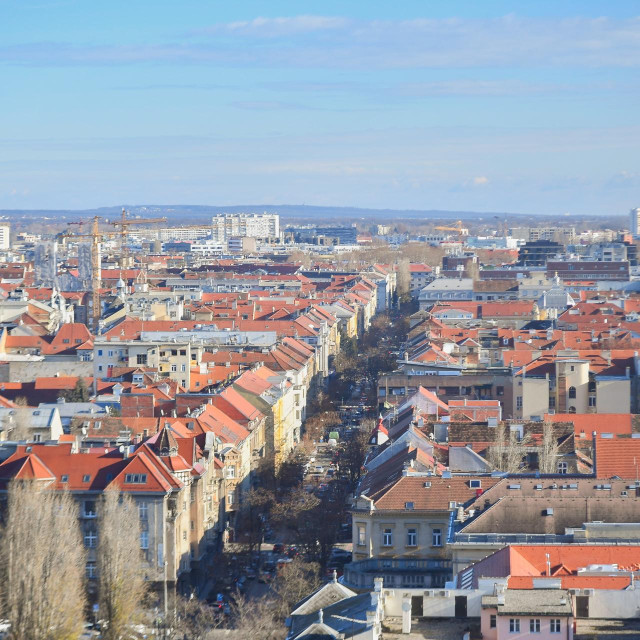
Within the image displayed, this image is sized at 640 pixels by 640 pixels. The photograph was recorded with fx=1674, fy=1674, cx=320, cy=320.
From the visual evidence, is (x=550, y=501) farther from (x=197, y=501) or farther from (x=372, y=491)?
Answer: (x=197, y=501)

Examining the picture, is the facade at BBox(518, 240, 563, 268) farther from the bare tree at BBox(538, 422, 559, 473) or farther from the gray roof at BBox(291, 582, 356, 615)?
the gray roof at BBox(291, 582, 356, 615)

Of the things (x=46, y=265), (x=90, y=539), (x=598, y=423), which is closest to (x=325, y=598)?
(x=90, y=539)

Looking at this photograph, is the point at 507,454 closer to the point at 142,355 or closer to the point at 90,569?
the point at 90,569

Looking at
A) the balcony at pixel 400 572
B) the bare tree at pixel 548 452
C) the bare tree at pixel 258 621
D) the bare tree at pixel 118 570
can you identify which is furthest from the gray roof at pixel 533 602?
the bare tree at pixel 548 452

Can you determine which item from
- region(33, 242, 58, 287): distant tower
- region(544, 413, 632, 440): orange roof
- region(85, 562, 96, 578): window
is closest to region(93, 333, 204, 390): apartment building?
region(544, 413, 632, 440): orange roof

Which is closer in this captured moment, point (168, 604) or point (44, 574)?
point (44, 574)

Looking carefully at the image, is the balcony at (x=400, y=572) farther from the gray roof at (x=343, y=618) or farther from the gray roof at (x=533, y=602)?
the gray roof at (x=533, y=602)

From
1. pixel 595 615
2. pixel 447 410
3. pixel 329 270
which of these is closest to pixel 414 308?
pixel 329 270
